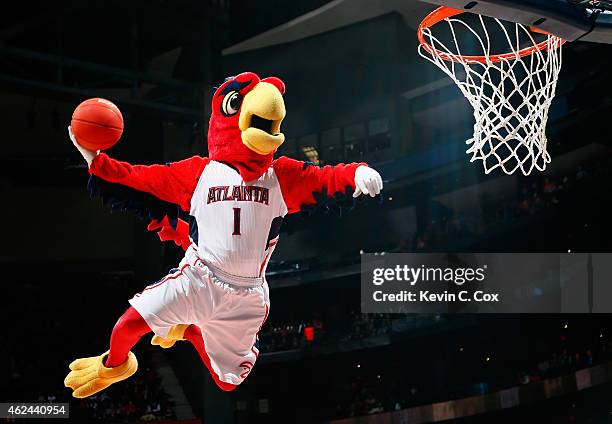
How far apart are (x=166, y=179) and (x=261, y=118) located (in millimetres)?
572

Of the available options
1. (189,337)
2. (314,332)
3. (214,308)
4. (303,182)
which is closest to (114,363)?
(189,337)

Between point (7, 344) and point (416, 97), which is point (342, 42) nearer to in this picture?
point (416, 97)

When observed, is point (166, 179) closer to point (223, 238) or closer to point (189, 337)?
point (223, 238)

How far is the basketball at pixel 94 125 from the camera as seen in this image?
12.5 feet

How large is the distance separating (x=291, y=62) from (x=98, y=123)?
7.20 m

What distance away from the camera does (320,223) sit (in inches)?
436

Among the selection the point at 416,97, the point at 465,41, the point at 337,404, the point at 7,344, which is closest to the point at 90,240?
the point at 7,344

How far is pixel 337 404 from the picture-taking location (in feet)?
33.3

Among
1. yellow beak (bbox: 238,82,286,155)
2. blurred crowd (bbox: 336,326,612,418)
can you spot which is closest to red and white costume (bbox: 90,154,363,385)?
yellow beak (bbox: 238,82,286,155)

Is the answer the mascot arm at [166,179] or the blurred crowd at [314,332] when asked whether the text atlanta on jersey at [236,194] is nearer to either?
the mascot arm at [166,179]

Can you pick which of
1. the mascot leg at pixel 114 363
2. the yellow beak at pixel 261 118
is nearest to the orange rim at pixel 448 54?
the yellow beak at pixel 261 118

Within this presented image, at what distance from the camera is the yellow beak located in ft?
12.3

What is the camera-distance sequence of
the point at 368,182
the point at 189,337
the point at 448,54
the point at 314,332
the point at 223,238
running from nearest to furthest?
1. the point at 368,182
2. the point at 223,238
3. the point at 189,337
4. the point at 448,54
5. the point at 314,332

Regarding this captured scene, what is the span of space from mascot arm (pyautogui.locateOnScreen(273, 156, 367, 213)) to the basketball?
2.59ft
